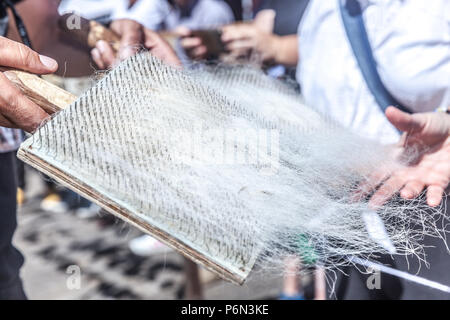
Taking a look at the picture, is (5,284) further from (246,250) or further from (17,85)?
(246,250)

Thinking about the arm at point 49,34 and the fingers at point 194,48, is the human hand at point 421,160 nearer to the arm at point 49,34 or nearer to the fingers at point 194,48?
the fingers at point 194,48

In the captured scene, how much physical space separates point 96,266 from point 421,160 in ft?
7.82

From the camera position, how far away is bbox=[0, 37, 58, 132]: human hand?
1021mm

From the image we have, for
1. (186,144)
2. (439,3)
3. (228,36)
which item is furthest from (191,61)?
(439,3)

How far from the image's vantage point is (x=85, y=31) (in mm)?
1519

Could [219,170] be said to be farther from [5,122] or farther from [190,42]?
[190,42]

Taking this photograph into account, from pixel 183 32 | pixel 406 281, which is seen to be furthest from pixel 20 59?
pixel 406 281

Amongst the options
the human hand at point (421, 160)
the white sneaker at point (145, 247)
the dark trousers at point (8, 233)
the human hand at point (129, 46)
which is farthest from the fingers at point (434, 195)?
the white sneaker at point (145, 247)

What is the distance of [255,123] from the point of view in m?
1.25

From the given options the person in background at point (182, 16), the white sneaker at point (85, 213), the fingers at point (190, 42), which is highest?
the person in background at point (182, 16)

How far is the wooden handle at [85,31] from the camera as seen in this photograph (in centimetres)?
150

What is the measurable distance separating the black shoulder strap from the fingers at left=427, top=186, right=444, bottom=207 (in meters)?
0.33

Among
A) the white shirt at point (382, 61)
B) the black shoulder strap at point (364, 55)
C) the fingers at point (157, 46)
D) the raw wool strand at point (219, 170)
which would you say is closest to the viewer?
the raw wool strand at point (219, 170)

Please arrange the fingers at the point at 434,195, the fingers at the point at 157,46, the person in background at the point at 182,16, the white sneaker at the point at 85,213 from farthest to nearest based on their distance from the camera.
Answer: the white sneaker at the point at 85,213 → the person in background at the point at 182,16 → the fingers at the point at 157,46 → the fingers at the point at 434,195
